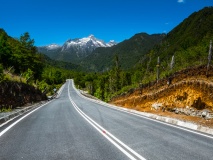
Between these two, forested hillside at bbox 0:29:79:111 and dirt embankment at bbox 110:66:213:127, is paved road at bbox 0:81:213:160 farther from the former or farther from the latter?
forested hillside at bbox 0:29:79:111

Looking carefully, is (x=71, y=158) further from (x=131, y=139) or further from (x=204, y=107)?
(x=204, y=107)

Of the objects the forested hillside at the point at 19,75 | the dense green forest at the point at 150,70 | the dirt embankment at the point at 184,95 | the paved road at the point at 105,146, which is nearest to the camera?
the paved road at the point at 105,146

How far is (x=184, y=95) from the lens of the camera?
2145 centimetres

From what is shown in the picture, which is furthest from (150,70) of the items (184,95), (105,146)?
(105,146)

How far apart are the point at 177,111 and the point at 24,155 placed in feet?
57.6

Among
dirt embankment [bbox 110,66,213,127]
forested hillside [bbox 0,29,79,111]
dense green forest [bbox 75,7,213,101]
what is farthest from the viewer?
dense green forest [bbox 75,7,213,101]

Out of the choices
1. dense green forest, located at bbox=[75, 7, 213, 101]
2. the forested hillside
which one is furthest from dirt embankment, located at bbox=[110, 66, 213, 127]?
the forested hillside

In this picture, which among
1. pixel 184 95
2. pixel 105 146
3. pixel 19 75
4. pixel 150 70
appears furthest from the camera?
pixel 150 70

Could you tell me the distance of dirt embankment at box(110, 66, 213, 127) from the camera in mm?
19094

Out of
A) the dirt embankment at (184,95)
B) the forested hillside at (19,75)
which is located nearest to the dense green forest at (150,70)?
the dirt embankment at (184,95)

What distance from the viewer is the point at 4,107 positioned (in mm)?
22016

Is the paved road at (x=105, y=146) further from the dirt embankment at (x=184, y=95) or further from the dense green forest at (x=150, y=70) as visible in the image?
the dense green forest at (x=150, y=70)

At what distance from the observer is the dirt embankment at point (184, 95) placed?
19.1 m

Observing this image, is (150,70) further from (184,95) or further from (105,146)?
(105,146)
